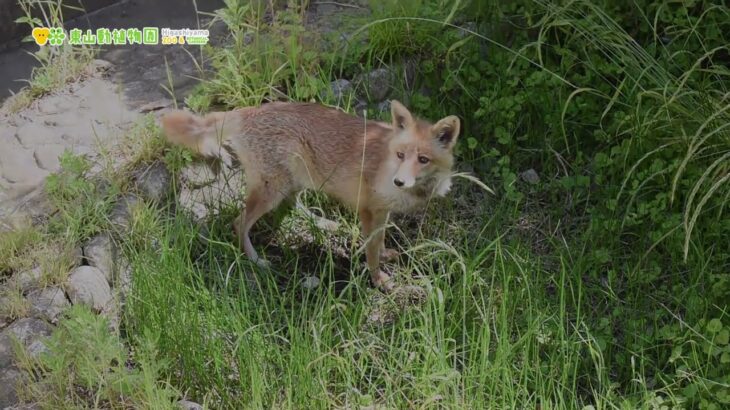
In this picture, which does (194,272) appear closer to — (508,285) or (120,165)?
(120,165)

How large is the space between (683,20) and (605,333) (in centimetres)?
187

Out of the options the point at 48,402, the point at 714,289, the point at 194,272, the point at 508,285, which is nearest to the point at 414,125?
the point at 508,285

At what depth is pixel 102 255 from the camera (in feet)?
14.6

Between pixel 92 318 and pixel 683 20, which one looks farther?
pixel 683 20

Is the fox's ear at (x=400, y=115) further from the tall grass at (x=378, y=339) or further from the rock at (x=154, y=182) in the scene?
the rock at (x=154, y=182)

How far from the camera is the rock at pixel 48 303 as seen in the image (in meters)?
4.13

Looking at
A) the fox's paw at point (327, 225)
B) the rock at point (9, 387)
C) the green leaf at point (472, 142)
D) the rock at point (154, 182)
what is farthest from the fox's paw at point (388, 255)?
the rock at point (9, 387)

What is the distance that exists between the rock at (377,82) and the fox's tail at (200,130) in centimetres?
101

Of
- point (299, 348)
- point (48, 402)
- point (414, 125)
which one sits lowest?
point (48, 402)

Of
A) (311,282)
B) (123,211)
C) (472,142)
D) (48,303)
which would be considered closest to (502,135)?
(472,142)

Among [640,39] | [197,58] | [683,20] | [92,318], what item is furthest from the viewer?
[197,58]

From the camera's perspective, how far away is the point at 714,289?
3943 millimetres

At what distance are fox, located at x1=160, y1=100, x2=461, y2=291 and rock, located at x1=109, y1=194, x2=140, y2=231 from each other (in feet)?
1.21

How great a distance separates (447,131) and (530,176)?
106 centimetres
